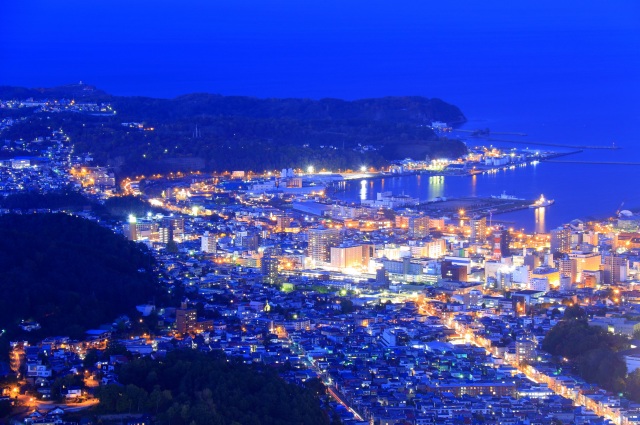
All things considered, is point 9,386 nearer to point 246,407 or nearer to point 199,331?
point 246,407

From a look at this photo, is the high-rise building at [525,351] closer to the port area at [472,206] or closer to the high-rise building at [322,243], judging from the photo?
the high-rise building at [322,243]

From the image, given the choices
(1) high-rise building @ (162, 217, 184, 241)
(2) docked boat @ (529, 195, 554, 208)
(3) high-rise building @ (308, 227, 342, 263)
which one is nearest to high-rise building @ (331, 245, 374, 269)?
(3) high-rise building @ (308, 227, 342, 263)

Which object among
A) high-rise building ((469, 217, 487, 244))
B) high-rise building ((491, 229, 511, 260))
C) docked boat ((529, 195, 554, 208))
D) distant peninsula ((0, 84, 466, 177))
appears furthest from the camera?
distant peninsula ((0, 84, 466, 177))

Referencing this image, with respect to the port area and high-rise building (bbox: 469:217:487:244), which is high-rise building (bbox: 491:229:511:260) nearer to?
high-rise building (bbox: 469:217:487:244)

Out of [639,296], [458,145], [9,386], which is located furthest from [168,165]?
[9,386]

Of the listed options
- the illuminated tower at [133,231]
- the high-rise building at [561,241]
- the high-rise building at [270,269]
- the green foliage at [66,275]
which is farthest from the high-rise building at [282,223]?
the green foliage at [66,275]

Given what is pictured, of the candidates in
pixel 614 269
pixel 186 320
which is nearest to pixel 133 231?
pixel 186 320

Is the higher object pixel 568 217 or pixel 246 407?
pixel 568 217

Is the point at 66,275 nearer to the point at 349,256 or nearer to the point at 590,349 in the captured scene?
the point at 590,349
